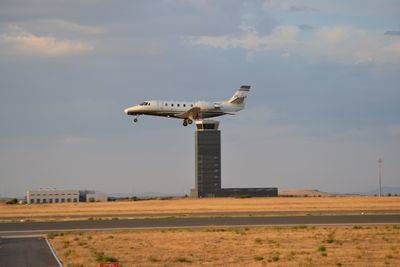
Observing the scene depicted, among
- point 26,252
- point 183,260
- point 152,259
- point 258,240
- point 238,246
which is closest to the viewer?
point 183,260

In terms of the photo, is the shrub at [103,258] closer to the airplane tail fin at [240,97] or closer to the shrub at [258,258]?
the shrub at [258,258]

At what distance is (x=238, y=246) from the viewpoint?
39125 millimetres

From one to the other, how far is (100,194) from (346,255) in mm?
147427

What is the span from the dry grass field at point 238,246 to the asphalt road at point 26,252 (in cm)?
74

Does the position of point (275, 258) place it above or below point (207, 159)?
below

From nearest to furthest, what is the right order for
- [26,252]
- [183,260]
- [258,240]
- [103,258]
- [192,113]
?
[183,260] → [103,258] → [26,252] → [258,240] → [192,113]

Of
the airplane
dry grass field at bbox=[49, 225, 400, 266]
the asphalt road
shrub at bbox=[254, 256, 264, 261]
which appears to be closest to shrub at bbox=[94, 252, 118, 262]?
dry grass field at bbox=[49, 225, 400, 266]

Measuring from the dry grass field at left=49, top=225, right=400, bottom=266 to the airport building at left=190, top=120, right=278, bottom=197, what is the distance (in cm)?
9362

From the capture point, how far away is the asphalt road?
105ft

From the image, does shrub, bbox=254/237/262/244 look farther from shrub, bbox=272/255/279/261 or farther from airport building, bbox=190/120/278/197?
airport building, bbox=190/120/278/197

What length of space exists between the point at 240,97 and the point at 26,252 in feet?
265

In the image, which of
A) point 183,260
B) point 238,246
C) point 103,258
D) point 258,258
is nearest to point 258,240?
point 238,246

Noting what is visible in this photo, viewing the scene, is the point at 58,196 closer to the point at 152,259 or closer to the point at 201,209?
the point at 201,209

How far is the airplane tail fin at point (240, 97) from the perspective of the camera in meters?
115
